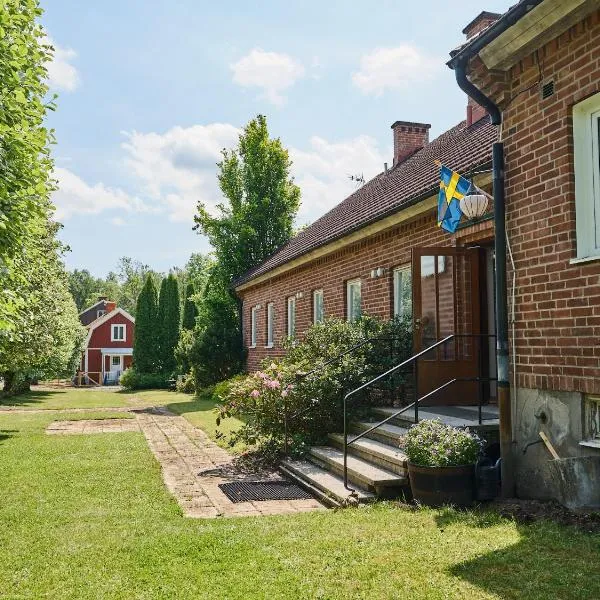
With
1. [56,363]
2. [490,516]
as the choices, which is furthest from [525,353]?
[56,363]

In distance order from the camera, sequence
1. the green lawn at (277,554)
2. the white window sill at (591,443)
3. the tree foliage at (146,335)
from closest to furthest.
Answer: the green lawn at (277,554), the white window sill at (591,443), the tree foliage at (146,335)

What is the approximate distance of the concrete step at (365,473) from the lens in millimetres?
6457

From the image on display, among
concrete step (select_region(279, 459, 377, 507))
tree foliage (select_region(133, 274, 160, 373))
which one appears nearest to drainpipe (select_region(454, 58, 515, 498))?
concrete step (select_region(279, 459, 377, 507))

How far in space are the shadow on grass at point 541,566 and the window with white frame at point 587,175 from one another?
2.37 meters

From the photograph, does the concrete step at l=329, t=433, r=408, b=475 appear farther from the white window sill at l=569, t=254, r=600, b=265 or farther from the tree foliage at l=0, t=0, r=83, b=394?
the tree foliage at l=0, t=0, r=83, b=394

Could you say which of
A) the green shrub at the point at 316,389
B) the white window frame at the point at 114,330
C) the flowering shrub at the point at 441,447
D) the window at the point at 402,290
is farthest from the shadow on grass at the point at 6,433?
the white window frame at the point at 114,330

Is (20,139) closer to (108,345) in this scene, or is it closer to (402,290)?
(402,290)

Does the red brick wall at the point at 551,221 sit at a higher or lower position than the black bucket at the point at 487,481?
higher

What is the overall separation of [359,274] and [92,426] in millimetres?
6840

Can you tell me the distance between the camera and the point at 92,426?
13836 mm

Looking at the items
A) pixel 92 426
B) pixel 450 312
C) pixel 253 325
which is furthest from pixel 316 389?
pixel 253 325

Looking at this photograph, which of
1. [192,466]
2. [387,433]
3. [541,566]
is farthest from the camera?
[192,466]

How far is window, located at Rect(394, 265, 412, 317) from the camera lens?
1069 centimetres

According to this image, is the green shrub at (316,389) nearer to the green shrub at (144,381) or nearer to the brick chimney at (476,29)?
the brick chimney at (476,29)
